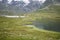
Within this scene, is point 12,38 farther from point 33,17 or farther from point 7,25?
point 33,17

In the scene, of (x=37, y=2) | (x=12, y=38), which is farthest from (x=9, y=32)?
(x=37, y=2)

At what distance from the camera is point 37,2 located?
5082 mm

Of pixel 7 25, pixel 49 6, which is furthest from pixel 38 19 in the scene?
pixel 7 25

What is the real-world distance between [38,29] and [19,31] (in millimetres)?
631

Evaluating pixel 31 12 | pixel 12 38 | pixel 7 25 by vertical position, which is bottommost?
pixel 12 38

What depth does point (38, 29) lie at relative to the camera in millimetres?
4914

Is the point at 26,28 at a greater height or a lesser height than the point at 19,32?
greater

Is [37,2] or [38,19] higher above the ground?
[37,2]

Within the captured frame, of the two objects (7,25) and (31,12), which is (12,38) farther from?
(31,12)

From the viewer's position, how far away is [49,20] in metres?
4.96

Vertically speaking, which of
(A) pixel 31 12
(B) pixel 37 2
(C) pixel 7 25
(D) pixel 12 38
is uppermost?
(B) pixel 37 2

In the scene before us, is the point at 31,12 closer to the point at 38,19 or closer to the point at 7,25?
the point at 38,19

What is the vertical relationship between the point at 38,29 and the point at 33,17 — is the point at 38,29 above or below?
below

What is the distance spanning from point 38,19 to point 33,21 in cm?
18
